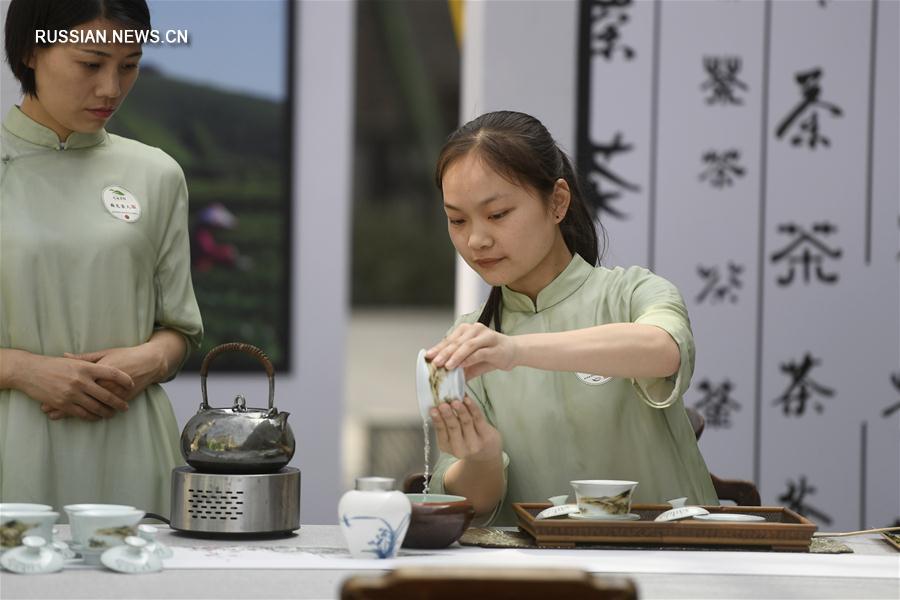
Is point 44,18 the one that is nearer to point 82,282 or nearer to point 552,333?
point 82,282

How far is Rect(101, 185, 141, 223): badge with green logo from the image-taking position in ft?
8.36

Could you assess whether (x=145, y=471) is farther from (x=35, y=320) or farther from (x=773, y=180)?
(x=773, y=180)

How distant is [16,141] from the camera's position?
101 inches

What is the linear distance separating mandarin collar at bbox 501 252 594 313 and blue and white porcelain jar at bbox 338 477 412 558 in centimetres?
76

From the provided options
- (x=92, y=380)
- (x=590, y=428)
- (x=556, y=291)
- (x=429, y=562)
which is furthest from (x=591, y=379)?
(x=92, y=380)

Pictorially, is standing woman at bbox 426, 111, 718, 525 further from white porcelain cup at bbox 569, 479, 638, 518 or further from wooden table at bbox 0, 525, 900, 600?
wooden table at bbox 0, 525, 900, 600

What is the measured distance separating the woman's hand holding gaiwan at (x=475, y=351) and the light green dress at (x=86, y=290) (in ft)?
2.53

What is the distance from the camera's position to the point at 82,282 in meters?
2.50

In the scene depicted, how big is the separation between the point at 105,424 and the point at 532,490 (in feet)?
2.91

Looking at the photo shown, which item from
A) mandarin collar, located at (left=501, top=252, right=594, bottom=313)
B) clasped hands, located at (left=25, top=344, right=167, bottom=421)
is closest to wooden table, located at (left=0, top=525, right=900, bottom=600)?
clasped hands, located at (left=25, top=344, right=167, bottom=421)

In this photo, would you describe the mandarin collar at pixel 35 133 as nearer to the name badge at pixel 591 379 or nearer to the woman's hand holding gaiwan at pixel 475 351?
the woman's hand holding gaiwan at pixel 475 351

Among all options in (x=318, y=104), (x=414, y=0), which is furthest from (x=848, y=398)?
(x=414, y=0)

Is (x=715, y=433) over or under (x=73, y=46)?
under

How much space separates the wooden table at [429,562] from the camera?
174 cm
